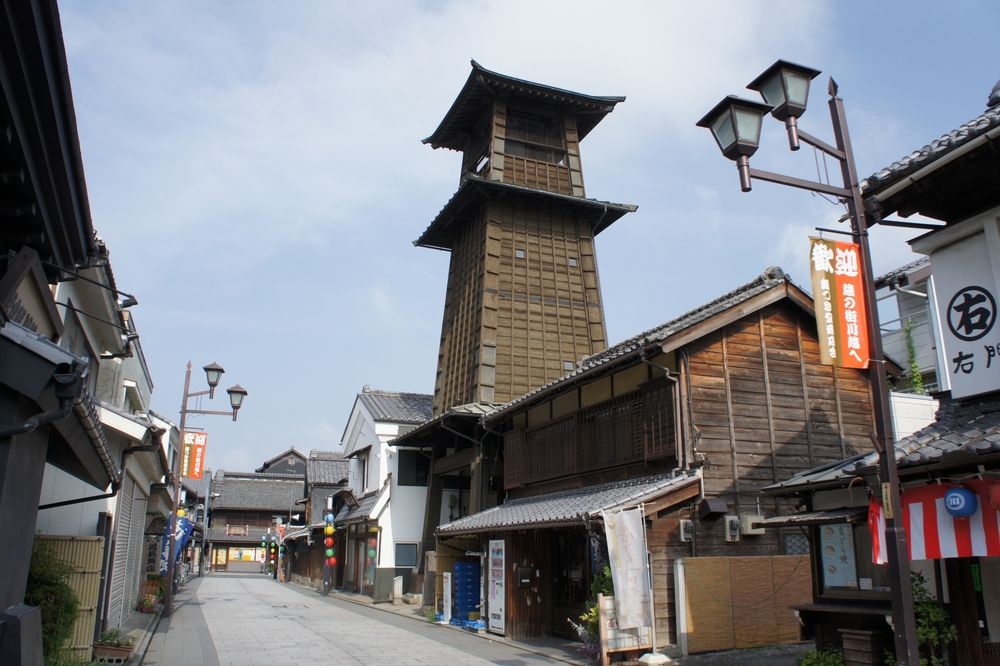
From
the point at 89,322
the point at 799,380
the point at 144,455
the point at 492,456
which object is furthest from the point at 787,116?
the point at 492,456

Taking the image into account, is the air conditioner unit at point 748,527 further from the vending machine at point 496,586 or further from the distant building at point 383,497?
the distant building at point 383,497

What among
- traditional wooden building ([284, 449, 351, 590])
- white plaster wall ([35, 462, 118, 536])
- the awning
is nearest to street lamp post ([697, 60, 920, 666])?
the awning

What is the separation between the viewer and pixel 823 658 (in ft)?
32.6

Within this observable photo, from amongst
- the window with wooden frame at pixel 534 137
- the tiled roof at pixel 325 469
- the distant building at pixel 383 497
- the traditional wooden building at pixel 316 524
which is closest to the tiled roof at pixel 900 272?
the window with wooden frame at pixel 534 137

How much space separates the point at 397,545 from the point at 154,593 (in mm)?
8890

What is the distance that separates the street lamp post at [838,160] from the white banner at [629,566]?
6.17 m

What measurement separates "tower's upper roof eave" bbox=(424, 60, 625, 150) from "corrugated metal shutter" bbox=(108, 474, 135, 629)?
18.6 m

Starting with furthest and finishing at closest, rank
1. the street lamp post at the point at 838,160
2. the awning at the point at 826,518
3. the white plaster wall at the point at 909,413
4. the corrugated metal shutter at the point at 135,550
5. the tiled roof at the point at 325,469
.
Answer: the tiled roof at the point at 325,469, the corrugated metal shutter at the point at 135,550, the white plaster wall at the point at 909,413, the awning at the point at 826,518, the street lamp post at the point at 838,160

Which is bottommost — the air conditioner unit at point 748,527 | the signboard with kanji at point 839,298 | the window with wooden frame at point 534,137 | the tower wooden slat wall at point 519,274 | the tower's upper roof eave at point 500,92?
the air conditioner unit at point 748,527

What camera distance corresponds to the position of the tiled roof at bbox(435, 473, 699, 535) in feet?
44.0

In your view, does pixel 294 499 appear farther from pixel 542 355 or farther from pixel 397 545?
pixel 542 355

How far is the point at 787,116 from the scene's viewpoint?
745 centimetres

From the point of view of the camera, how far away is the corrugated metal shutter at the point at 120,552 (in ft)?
50.5

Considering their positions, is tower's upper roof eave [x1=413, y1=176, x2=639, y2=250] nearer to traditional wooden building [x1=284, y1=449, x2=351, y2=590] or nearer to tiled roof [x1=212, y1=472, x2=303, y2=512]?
traditional wooden building [x1=284, y1=449, x2=351, y2=590]
